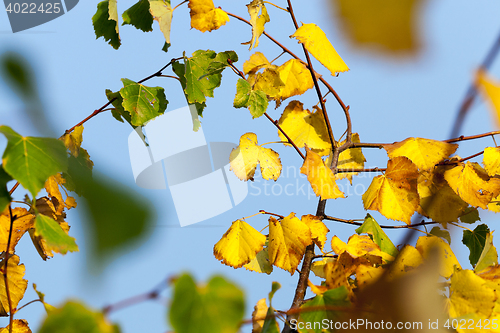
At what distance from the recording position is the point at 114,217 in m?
0.16

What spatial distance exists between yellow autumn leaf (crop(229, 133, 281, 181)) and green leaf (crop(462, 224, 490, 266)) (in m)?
0.22

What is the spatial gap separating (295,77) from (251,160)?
0.33 ft

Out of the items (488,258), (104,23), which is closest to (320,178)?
(488,258)

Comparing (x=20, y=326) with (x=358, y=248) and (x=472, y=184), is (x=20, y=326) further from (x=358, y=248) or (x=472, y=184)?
(x=472, y=184)

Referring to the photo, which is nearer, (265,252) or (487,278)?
(487,278)

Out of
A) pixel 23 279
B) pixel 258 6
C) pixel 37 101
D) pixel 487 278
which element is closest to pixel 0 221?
pixel 23 279

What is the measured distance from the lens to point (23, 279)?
1.13ft

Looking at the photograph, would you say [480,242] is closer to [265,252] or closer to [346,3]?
[265,252]

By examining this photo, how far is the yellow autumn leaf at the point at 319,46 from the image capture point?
0.33 metres

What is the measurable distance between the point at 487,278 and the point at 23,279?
402mm

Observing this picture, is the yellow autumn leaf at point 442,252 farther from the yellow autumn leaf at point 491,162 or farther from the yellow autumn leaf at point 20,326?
the yellow autumn leaf at point 20,326

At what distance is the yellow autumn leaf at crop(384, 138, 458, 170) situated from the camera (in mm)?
338

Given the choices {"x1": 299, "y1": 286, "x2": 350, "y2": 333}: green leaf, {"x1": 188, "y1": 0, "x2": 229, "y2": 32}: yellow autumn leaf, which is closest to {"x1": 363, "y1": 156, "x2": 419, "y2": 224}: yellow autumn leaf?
{"x1": 299, "y1": 286, "x2": 350, "y2": 333}: green leaf

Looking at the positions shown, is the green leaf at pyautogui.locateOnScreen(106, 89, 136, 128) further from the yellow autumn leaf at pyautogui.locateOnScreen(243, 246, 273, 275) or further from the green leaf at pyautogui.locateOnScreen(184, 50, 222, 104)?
the yellow autumn leaf at pyautogui.locateOnScreen(243, 246, 273, 275)
